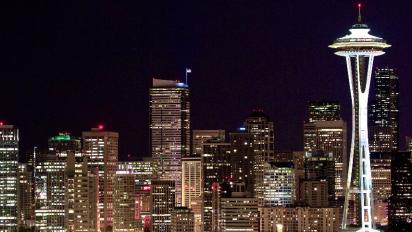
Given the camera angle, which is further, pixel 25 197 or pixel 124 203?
pixel 25 197

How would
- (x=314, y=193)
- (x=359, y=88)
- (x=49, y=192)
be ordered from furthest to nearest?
(x=49, y=192) < (x=314, y=193) < (x=359, y=88)

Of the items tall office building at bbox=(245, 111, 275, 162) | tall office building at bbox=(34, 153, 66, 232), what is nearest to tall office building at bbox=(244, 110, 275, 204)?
tall office building at bbox=(245, 111, 275, 162)

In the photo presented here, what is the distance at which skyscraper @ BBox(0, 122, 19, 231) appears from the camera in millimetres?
47812

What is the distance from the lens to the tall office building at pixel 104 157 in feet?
155

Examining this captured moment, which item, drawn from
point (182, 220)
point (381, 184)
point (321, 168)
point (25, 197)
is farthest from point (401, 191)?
point (25, 197)

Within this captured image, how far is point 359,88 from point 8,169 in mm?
18230

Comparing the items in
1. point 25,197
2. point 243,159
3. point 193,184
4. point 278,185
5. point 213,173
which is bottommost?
point 25,197

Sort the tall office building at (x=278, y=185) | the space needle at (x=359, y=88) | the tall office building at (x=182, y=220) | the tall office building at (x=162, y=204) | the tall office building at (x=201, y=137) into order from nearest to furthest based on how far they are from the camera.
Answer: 1. the space needle at (x=359, y=88)
2. the tall office building at (x=278, y=185)
3. the tall office building at (x=182, y=220)
4. the tall office building at (x=162, y=204)
5. the tall office building at (x=201, y=137)

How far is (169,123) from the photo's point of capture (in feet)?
190

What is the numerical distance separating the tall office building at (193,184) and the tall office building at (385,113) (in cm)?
697

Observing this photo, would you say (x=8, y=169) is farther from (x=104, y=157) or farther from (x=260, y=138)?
(x=260, y=138)

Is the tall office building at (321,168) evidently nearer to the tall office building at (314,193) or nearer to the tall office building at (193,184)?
the tall office building at (314,193)

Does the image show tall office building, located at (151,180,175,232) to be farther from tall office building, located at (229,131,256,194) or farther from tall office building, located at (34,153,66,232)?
tall office building, located at (34,153,66,232)

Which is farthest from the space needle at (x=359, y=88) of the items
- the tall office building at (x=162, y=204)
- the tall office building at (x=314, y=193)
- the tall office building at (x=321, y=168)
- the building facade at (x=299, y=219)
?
the tall office building at (x=162, y=204)
